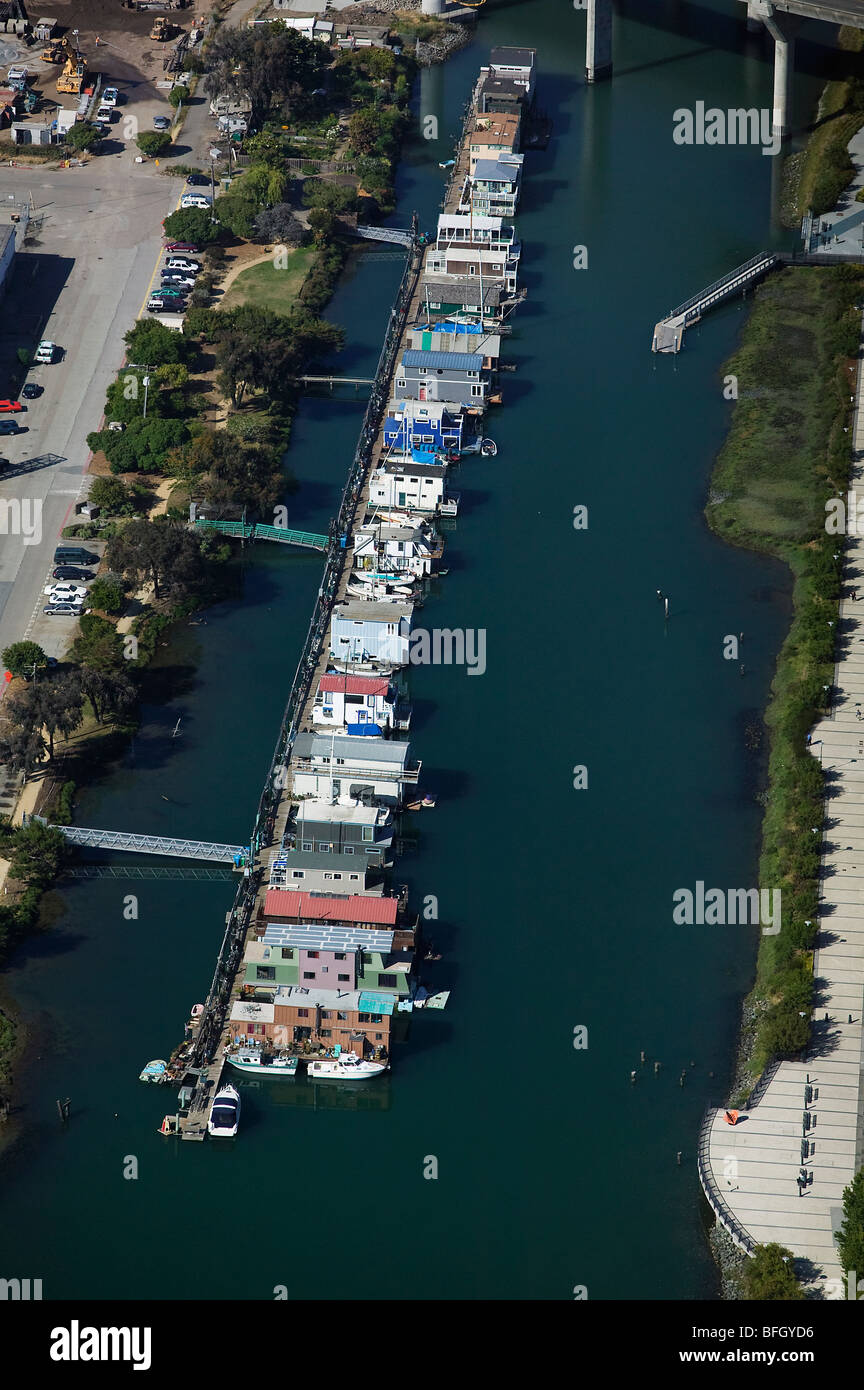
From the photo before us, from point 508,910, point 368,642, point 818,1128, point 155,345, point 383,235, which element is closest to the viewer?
point 818,1128

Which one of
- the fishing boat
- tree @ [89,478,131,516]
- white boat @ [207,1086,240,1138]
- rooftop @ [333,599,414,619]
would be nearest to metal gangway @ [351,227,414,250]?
tree @ [89,478,131,516]

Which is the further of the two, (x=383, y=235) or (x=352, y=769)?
(x=383, y=235)

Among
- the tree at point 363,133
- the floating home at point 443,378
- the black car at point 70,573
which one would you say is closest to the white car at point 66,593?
the black car at point 70,573

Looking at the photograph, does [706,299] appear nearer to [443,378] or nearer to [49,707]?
[443,378]

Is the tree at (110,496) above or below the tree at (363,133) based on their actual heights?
below

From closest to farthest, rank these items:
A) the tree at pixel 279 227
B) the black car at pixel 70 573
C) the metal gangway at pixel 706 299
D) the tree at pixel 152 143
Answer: the black car at pixel 70 573, the metal gangway at pixel 706 299, the tree at pixel 279 227, the tree at pixel 152 143

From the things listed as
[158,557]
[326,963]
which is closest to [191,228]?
[158,557]

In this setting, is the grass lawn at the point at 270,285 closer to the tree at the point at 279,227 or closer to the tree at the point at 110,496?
the tree at the point at 279,227

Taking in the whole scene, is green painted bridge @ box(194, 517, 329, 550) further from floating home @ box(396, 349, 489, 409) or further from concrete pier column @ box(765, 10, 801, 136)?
concrete pier column @ box(765, 10, 801, 136)
